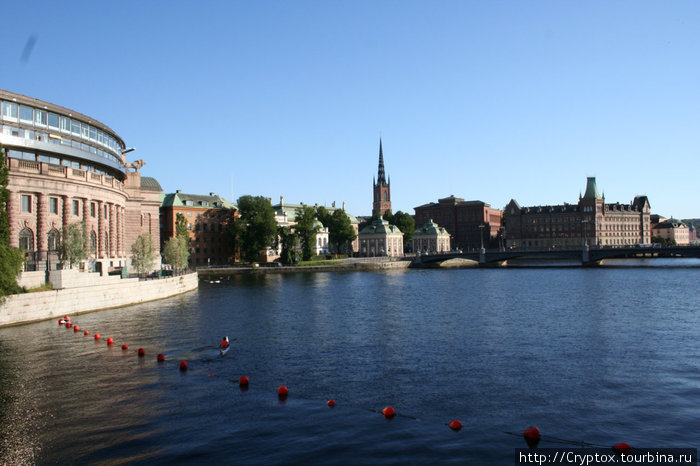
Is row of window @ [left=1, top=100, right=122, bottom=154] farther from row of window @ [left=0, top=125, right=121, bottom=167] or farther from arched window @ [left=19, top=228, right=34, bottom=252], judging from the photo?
arched window @ [left=19, top=228, right=34, bottom=252]

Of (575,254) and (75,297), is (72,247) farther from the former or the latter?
(575,254)

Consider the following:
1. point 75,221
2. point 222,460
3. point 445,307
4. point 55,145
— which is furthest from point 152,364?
point 55,145

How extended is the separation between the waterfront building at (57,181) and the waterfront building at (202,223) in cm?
5999

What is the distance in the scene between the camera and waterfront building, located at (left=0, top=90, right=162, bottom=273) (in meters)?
56.8

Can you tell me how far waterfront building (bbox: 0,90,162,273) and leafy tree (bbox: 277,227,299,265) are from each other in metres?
62.6

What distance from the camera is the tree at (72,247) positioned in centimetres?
5572

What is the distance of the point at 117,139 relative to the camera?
87.8 metres

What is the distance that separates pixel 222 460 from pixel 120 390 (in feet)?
31.9

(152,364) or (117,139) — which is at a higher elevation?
(117,139)

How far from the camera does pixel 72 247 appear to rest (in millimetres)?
55719

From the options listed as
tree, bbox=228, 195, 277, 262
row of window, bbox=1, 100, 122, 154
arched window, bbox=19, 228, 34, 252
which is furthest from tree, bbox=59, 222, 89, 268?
tree, bbox=228, 195, 277, 262

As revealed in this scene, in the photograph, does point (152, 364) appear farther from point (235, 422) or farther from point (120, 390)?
point (235, 422)

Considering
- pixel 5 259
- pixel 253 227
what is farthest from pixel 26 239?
pixel 253 227

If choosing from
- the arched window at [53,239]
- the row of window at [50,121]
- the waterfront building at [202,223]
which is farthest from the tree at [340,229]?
the arched window at [53,239]
